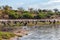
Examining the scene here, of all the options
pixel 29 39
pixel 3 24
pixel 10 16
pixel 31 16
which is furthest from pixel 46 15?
pixel 29 39

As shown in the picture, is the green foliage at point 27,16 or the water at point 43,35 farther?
the green foliage at point 27,16

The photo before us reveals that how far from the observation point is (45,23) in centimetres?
11056

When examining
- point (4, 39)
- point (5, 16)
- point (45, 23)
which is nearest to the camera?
point (4, 39)

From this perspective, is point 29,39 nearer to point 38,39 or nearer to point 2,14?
point 38,39

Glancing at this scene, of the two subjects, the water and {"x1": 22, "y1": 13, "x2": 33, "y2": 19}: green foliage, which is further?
{"x1": 22, "y1": 13, "x2": 33, "y2": 19}: green foliage

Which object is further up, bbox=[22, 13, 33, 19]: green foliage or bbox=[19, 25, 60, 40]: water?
bbox=[19, 25, 60, 40]: water

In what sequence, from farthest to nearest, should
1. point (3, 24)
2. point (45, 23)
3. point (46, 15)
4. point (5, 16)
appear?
point (46, 15), point (5, 16), point (45, 23), point (3, 24)

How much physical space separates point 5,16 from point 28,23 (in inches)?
817

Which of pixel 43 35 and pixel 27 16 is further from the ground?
pixel 43 35

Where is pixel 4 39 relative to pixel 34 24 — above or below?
above

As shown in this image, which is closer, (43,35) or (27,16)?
(43,35)

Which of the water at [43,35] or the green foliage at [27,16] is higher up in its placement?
the water at [43,35]

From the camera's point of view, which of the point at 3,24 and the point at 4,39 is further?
the point at 3,24

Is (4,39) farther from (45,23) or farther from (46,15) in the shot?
(46,15)
